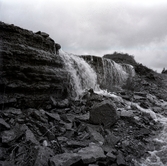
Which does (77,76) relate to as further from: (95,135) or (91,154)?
(91,154)

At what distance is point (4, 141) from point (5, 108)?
1814mm

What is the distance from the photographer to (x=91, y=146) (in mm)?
3826

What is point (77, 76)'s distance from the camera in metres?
8.91

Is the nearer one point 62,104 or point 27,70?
point 27,70

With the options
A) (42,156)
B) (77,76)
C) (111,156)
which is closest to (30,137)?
(42,156)

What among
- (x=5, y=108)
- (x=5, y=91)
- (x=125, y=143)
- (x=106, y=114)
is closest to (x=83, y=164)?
(x=125, y=143)

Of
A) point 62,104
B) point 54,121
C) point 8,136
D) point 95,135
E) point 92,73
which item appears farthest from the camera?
point 92,73

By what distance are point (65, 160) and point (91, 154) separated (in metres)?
0.59

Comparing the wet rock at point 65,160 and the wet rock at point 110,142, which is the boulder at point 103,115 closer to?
the wet rock at point 110,142

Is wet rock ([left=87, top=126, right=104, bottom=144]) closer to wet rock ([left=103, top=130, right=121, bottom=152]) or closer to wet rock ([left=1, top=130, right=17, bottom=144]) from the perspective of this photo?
wet rock ([left=103, top=130, right=121, bottom=152])

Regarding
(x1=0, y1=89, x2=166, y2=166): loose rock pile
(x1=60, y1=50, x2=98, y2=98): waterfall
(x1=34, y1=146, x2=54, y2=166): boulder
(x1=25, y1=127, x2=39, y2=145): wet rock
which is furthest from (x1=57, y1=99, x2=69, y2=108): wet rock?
(x1=34, y1=146, x2=54, y2=166): boulder

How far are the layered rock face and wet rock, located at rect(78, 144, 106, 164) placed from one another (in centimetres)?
299

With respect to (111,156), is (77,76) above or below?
above

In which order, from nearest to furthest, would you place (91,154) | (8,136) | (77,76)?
1. (91,154)
2. (8,136)
3. (77,76)
